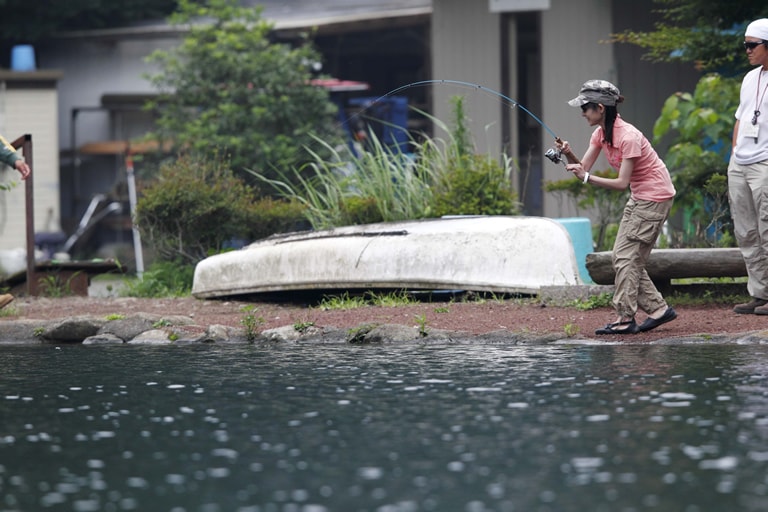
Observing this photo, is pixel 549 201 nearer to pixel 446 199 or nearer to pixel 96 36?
pixel 446 199

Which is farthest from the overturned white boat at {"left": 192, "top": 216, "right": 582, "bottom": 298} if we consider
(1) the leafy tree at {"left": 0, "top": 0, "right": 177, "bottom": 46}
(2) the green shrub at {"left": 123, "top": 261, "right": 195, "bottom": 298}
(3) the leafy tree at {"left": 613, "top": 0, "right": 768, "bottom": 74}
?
(1) the leafy tree at {"left": 0, "top": 0, "right": 177, "bottom": 46}

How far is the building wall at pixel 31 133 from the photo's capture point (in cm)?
2069

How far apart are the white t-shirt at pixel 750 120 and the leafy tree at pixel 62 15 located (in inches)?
572

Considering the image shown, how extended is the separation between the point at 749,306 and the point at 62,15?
597 inches

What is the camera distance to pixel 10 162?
34.5 feet

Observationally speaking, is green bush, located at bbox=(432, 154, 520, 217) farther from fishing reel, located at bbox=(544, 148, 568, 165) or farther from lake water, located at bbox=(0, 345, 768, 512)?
lake water, located at bbox=(0, 345, 768, 512)

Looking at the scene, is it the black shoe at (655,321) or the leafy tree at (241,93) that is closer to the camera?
the black shoe at (655,321)

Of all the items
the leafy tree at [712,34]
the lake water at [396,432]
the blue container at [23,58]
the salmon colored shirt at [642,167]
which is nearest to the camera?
the lake water at [396,432]

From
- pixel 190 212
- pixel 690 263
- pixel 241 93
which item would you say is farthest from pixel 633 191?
pixel 241 93

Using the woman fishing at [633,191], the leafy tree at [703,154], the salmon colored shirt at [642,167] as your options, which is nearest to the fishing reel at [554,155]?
the woman fishing at [633,191]

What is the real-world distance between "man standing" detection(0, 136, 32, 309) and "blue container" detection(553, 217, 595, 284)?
4.30 m

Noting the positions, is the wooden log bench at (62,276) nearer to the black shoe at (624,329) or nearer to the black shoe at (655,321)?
the black shoe at (624,329)

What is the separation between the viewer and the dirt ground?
28.2ft

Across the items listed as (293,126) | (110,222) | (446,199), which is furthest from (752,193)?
(110,222)
